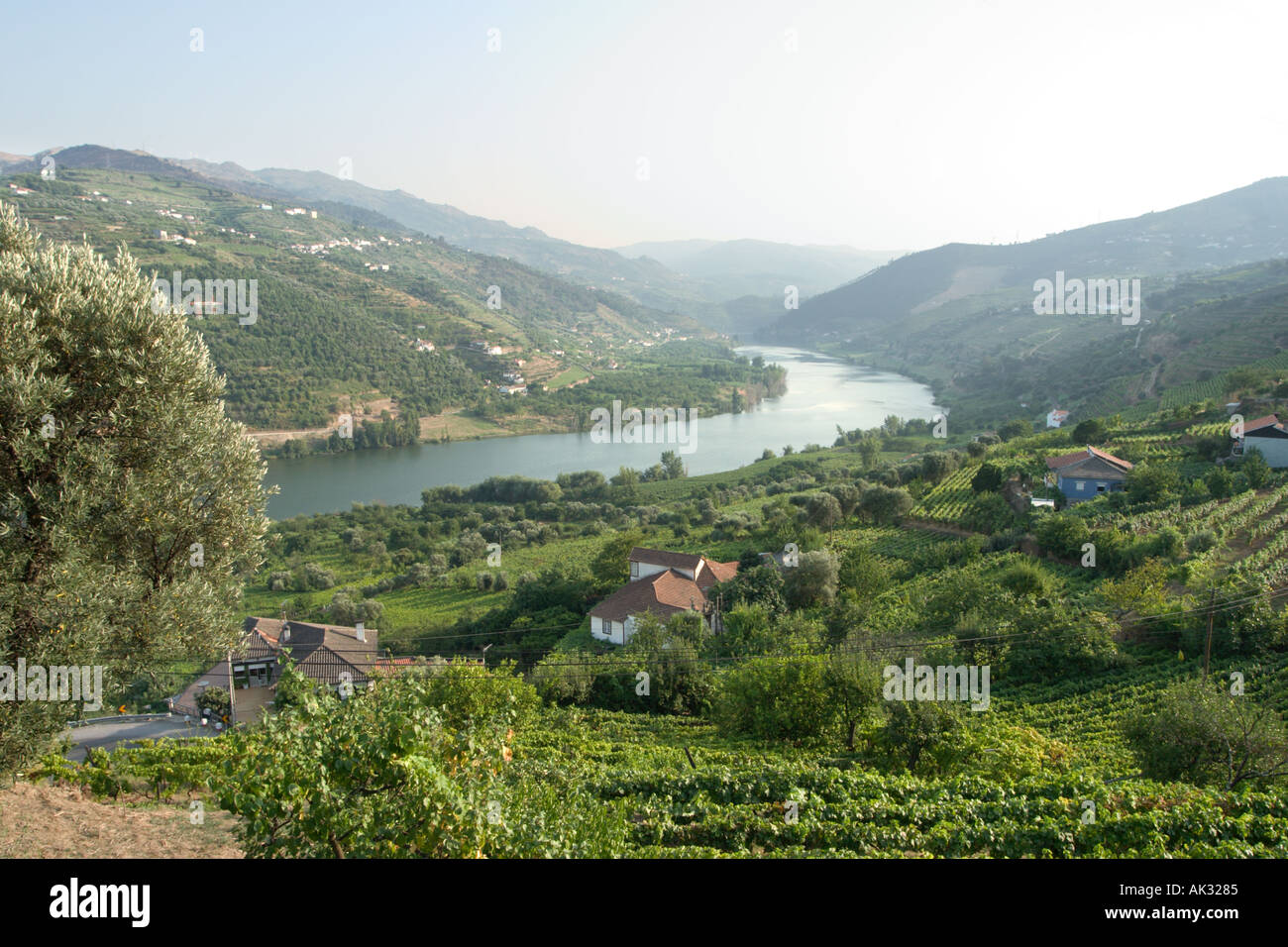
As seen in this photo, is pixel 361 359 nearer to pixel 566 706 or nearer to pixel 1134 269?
pixel 566 706

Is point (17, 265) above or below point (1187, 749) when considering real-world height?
above

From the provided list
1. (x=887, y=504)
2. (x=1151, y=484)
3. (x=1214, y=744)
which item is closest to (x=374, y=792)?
(x=1214, y=744)

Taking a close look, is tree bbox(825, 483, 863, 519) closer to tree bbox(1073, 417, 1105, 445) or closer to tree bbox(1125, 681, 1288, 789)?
tree bbox(1073, 417, 1105, 445)

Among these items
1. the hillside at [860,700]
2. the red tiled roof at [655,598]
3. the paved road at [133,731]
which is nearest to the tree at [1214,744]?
the hillside at [860,700]

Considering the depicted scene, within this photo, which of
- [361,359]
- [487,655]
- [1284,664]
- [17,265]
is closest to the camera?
[17,265]

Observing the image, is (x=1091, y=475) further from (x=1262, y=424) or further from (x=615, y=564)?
(x=615, y=564)

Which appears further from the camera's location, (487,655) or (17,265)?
(487,655)

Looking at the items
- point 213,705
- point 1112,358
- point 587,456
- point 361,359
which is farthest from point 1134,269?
point 213,705
